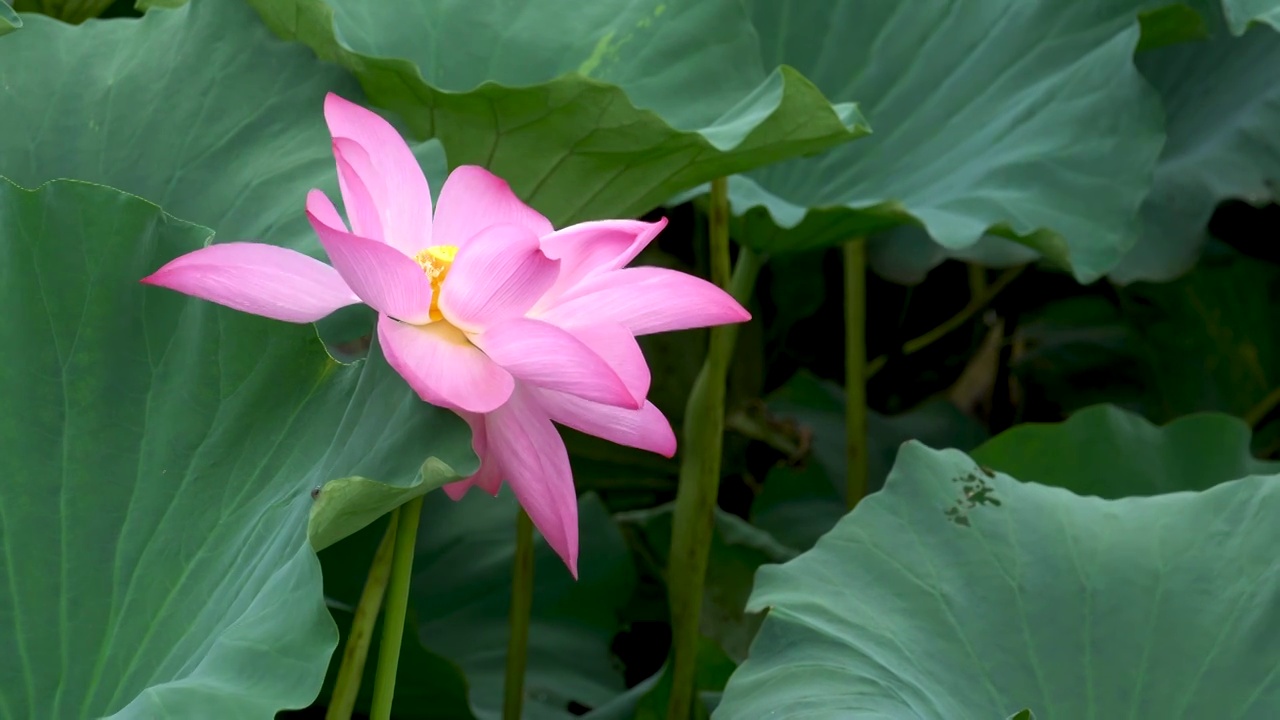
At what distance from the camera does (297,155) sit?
0.89 meters

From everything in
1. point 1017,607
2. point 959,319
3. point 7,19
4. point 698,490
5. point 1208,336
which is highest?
Answer: point 7,19

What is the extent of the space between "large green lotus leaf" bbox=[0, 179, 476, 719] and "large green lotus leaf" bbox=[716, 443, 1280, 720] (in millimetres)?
294

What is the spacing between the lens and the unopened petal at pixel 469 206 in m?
0.65

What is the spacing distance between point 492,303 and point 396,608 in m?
0.17

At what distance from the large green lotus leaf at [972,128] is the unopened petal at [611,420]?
54cm

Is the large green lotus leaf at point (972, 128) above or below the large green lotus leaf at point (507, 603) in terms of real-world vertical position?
above

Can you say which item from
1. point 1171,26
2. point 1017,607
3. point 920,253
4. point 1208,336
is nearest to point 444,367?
point 1017,607

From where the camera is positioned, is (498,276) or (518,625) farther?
(518,625)

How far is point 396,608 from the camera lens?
63 cm

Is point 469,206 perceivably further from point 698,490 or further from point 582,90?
point 698,490

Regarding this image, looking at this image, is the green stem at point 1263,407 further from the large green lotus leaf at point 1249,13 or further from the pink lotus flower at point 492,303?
the pink lotus flower at point 492,303

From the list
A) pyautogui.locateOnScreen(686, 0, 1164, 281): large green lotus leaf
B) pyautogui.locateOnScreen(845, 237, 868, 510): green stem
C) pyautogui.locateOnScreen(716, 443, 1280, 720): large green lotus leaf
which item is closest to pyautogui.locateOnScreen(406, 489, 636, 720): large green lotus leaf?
pyautogui.locateOnScreen(845, 237, 868, 510): green stem

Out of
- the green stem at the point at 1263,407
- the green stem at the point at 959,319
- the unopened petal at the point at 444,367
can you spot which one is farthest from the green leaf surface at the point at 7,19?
the green stem at the point at 1263,407

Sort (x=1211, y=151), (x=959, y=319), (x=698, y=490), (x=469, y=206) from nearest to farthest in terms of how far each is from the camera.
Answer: (x=469, y=206), (x=698, y=490), (x=1211, y=151), (x=959, y=319)
